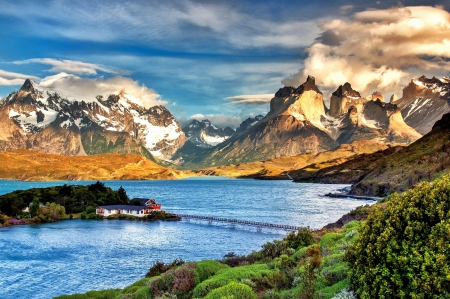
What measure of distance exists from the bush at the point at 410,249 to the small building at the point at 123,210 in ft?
417

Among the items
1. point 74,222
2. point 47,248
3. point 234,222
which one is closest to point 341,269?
point 47,248

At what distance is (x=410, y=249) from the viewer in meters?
14.3

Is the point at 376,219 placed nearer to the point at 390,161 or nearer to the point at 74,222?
the point at 74,222

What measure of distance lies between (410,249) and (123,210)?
135058mm

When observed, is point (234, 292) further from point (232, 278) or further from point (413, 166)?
point (413, 166)

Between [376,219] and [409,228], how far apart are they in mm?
1794

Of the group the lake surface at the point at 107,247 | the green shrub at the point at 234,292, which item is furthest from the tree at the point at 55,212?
the green shrub at the point at 234,292

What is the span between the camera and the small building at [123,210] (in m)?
137

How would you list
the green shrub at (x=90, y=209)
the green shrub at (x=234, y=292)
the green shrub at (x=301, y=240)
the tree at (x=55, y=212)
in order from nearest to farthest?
the green shrub at (x=234, y=292) → the green shrub at (x=301, y=240) → the tree at (x=55, y=212) → the green shrub at (x=90, y=209)

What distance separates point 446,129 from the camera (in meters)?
166

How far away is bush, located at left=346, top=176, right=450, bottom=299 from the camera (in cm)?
1341

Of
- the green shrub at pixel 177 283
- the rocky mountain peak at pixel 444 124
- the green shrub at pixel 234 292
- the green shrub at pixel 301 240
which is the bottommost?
the green shrub at pixel 301 240

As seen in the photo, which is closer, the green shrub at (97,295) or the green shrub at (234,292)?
the green shrub at (234,292)

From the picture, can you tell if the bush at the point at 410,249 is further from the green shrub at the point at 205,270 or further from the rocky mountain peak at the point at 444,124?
the rocky mountain peak at the point at 444,124
